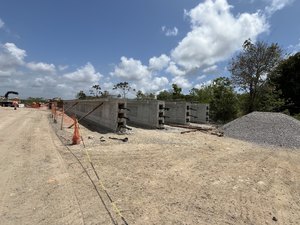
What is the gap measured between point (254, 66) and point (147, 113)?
49.0 feet

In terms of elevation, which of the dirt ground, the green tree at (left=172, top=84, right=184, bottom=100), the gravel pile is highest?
the green tree at (left=172, top=84, right=184, bottom=100)

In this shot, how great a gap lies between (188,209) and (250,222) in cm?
106

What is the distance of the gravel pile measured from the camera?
15281 millimetres

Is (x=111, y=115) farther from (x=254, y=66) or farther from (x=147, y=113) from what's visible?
(x=254, y=66)

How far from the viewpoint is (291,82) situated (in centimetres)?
3575

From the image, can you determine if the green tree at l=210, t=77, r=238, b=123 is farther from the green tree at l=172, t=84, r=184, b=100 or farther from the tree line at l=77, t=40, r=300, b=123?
the green tree at l=172, t=84, r=184, b=100

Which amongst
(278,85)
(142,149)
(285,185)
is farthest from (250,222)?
(278,85)

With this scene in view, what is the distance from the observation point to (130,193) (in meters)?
5.99

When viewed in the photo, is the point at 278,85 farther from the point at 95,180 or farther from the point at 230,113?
the point at 95,180

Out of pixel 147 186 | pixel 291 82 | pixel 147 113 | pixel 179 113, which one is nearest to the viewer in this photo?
pixel 147 186

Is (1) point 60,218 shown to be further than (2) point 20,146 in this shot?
No

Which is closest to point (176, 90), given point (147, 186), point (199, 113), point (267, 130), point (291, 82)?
point (291, 82)

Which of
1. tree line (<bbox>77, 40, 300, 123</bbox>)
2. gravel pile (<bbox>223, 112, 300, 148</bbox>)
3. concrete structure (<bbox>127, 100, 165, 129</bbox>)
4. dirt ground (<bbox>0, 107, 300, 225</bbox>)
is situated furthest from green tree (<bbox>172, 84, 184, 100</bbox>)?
dirt ground (<bbox>0, 107, 300, 225</bbox>)

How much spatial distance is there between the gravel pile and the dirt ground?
4032 mm
